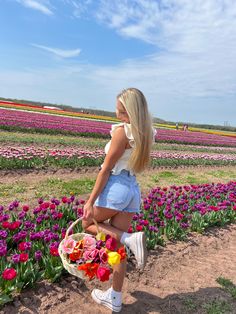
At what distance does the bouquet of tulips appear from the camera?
2.93m

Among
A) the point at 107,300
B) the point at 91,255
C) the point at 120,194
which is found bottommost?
the point at 107,300

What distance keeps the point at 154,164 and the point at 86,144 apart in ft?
14.9

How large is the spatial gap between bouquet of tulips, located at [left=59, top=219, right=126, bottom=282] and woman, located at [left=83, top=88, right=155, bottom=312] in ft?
0.57

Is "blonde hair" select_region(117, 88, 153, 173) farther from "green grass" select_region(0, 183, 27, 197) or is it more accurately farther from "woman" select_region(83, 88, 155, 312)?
"green grass" select_region(0, 183, 27, 197)

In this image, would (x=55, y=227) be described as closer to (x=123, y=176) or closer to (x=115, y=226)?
(x=115, y=226)

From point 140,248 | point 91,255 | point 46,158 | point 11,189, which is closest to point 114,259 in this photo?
point 91,255

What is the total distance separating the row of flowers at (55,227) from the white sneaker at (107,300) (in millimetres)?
464

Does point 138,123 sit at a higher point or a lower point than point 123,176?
higher

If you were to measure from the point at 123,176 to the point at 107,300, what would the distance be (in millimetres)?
1322

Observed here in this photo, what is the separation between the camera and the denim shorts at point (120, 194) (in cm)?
322

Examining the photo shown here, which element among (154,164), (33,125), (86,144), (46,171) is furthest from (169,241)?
(33,125)

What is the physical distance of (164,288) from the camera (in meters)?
4.23

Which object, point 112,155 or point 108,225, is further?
point 108,225

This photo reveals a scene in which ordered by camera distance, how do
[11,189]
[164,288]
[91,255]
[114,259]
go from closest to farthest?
[114,259] → [91,255] → [164,288] → [11,189]
